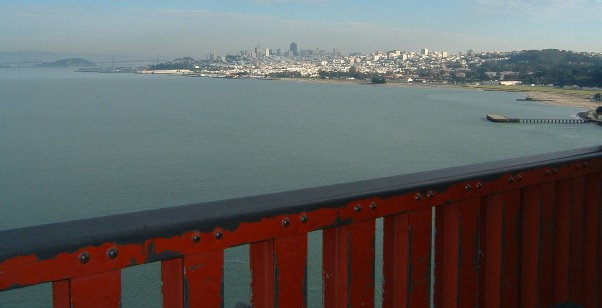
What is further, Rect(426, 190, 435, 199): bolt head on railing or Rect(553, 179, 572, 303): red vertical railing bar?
Rect(553, 179, 572, 303): red vertical railing bar

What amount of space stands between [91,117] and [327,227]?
37.7 meters

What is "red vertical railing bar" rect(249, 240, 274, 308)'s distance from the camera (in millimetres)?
850

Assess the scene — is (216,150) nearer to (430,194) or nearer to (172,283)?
(430,194)

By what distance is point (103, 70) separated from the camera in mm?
→ 126750

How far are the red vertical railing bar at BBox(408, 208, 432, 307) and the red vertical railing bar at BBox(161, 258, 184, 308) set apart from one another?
415 millimetres

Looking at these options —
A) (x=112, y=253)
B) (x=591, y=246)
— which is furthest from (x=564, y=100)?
(x=112, y=253)

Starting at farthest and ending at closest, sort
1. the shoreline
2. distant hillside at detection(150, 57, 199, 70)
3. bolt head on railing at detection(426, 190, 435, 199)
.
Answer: distant hillside at detection(150, 57, 199, 70), the shoreline, bolt head on railing at detection(426, 190, 435, 199)

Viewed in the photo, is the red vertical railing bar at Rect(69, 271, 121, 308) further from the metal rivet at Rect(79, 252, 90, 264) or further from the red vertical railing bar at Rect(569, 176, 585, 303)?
the red vertical railing bar at Rect(569, 176, 585, 303)

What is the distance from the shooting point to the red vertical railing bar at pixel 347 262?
3.05 ft

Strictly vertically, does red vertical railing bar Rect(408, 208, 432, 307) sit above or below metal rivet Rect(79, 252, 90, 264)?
below

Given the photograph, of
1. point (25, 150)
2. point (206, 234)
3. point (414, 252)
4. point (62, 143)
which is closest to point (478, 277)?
point (414, 252)

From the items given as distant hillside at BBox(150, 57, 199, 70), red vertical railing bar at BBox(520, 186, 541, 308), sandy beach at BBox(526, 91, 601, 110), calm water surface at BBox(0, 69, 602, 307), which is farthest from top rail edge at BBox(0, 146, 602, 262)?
distant hillside at BBox(150, 57, 199, 70)

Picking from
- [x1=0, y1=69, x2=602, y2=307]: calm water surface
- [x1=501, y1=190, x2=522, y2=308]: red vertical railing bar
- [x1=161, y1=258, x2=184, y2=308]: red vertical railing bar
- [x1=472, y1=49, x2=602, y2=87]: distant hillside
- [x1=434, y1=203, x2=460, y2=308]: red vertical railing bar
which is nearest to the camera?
[x1=161, y1=258, x2=184, y2=308]: red vertical railing bar

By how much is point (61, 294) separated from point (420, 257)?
605 millimetres
